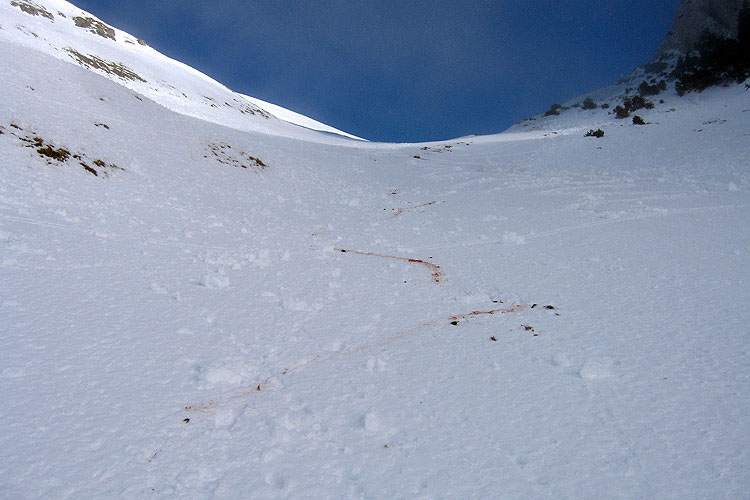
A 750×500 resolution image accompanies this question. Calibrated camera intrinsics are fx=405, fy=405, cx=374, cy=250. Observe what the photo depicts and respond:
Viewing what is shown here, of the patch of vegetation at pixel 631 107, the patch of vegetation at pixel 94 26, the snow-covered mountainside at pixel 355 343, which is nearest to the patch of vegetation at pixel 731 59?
the patch of vegetation at pixel 631 107

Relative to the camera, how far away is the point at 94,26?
43031 millimetres

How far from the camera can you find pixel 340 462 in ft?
7.76

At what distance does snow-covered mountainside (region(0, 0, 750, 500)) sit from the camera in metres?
2.27

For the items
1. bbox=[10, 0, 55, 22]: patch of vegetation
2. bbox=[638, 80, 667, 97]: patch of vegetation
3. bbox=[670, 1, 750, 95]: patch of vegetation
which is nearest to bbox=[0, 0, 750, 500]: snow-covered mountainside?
bbox=[670, 1, 750, 95]: patch of vegetation

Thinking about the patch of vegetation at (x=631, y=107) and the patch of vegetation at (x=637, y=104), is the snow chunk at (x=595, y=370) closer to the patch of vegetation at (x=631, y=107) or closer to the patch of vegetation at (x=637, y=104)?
the patch of vegetation at (x=631, y=107)

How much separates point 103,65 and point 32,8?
56.9ft

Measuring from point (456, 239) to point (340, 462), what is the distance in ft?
19.3

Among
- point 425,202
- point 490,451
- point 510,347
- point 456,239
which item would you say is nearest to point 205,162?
point 425,202

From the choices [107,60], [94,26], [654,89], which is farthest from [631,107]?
[94,26]

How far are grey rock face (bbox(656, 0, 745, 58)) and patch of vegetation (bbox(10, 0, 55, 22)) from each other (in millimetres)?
64613

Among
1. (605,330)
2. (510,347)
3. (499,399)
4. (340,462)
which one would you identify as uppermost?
(605,330)

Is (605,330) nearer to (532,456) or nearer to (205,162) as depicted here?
(532,456)

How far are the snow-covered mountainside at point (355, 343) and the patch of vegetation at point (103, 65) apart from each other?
64.6ft

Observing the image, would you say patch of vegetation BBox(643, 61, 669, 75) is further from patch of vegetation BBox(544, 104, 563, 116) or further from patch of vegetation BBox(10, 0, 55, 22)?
patch of vegetation BBox(10, 0, 55, 22)
